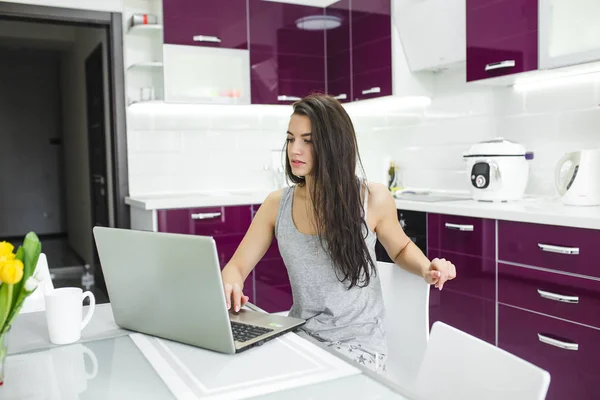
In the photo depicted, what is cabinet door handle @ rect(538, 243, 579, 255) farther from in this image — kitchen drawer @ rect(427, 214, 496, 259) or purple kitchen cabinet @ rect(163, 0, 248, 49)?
purple kitchen cabinet @ rect(163, 0, 248, 49)

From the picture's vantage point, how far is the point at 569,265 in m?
2.22

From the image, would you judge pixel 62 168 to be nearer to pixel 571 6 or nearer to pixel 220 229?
pixel 220 229

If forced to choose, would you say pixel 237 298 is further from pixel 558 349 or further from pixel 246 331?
pixel 558 349

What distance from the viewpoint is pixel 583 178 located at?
8.20 feet

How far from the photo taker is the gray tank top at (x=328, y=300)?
59.6 inches

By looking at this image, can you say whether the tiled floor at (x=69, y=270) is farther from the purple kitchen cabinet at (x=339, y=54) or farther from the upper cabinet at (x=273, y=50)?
the purple kitchen cabinet at (x=339, y=54)

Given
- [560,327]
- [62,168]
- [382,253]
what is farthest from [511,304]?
[62,168]

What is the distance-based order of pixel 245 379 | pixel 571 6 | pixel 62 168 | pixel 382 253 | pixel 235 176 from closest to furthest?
pixel 245 379, pixel 571 6, pixel 382 253, pixel 235 176, pixel 62 168

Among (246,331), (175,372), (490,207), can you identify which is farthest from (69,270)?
(175,372)

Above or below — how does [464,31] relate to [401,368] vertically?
above

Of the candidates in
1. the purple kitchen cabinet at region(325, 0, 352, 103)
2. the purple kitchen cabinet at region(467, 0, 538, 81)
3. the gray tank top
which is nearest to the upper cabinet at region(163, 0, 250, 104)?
the purple kitchen cabinet at region(325, 0, 352, 103)

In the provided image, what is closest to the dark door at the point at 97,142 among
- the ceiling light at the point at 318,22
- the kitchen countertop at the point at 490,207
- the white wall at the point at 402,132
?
the white wall at the point at 402,132

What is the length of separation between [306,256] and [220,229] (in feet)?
6.51

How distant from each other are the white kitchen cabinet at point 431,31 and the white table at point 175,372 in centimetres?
237
